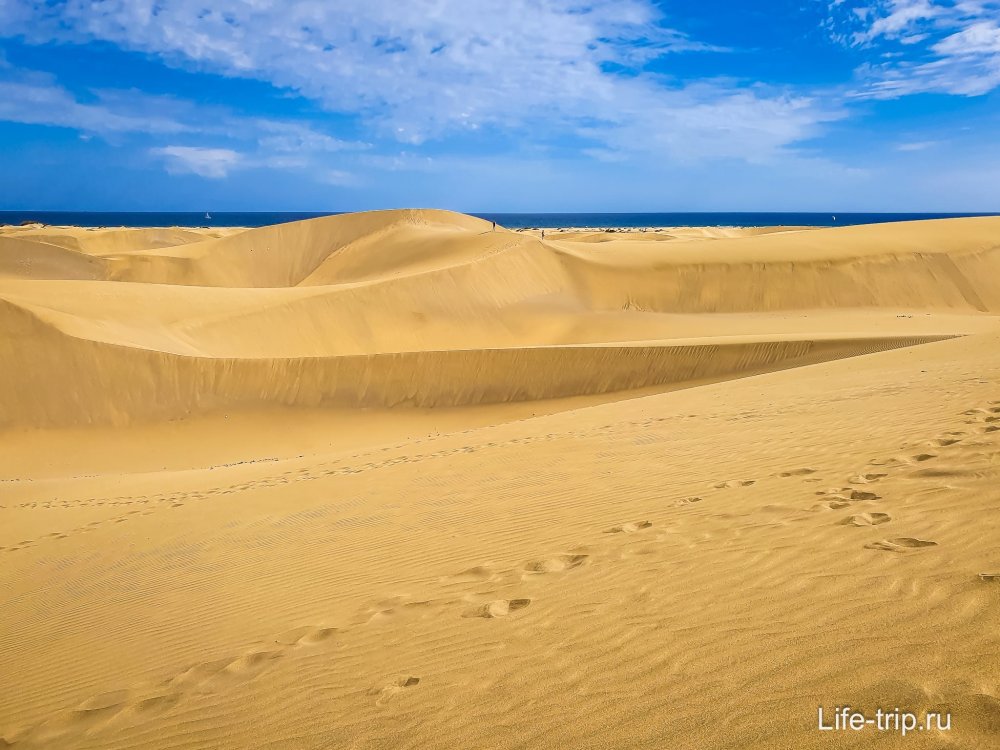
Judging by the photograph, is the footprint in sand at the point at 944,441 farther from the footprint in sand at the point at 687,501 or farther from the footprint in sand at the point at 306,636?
the footprint in sand at the point at 306,636

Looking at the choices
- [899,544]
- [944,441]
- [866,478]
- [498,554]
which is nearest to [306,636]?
[498,554]

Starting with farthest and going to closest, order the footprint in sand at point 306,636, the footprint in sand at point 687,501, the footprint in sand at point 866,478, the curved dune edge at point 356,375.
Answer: the curved dune edge at point 356,375
the footprint in sand at point 687,501
the footprint in sand at point 866,478
the footprint in sand at point 306,636

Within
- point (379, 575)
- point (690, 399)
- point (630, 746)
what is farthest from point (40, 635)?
point (690, 399)

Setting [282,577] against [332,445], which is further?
[332,445]

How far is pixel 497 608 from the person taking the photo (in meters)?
4.17

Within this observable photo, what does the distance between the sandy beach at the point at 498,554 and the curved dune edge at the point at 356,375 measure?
0.09 meters

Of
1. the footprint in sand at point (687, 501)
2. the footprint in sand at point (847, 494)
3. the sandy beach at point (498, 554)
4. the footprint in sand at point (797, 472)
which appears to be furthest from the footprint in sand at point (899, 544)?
the footprint in sand at point (797, 472)

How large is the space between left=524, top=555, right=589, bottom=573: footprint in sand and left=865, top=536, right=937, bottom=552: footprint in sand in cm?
179

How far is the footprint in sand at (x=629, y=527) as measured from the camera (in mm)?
5204

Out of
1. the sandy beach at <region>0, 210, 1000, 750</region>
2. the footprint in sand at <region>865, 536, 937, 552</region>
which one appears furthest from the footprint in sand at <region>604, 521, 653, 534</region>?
the footprint in sand at <region>865, 536, 937, 552</region>

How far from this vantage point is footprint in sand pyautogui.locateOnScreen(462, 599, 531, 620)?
4.09m

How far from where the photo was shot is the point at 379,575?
→ 5.28m

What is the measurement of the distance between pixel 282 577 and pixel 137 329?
17948mm

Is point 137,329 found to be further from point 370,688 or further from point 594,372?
point 370,688
